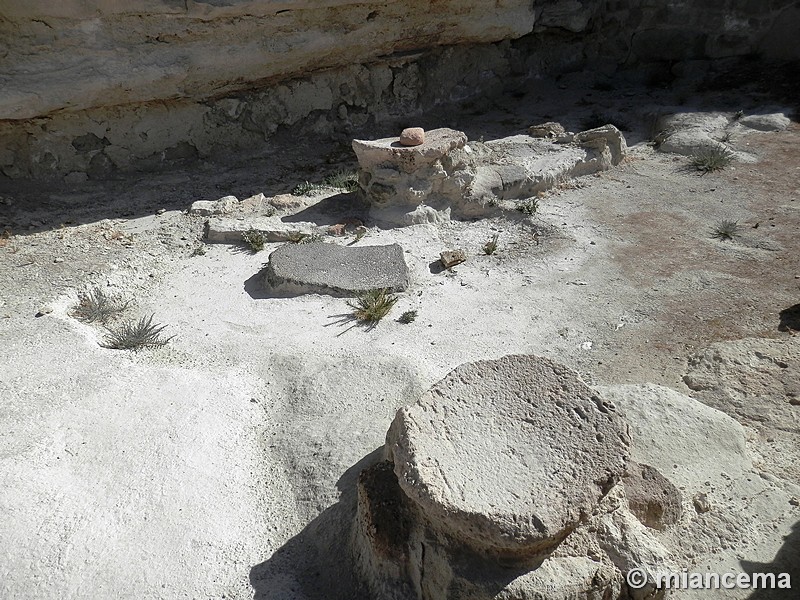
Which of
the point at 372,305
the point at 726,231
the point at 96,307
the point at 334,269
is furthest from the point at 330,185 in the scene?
the point at 726,231

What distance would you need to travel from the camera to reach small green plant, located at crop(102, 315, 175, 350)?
4.26 meters

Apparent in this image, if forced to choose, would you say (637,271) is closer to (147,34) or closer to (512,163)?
(512,163)

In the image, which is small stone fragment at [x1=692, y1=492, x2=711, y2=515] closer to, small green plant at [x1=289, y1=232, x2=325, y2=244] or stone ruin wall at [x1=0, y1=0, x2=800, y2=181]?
small green plant at [x1=289, y1=232, x2=325, y2=244]

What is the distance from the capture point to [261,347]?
4.36m

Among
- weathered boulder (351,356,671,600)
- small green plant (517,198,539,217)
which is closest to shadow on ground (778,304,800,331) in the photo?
small green plant (517,198,539,217)

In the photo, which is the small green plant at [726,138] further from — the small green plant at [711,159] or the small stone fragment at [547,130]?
the small stone fragment at [547,130]

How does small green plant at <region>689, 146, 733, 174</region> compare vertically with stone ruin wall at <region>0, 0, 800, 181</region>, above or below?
below

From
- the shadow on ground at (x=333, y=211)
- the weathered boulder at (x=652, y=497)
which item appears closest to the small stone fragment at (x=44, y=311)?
the shadow on ground at (x=333, y=211)

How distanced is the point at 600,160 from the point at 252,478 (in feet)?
17.7

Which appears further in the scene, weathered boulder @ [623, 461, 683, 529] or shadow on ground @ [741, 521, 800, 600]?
weathered boulder @ [623, 461, 683, 529]

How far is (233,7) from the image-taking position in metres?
6.23

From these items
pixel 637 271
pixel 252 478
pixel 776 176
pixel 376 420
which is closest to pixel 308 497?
pixel 252 478

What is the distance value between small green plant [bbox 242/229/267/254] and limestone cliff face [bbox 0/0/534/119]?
1.88 metres

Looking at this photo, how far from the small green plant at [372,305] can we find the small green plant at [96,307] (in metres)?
1.67
